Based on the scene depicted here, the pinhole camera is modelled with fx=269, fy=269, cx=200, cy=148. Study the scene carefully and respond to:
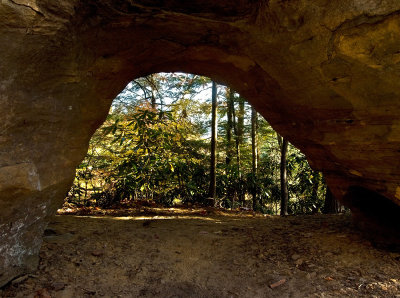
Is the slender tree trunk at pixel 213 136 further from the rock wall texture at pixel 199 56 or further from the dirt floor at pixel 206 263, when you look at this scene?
the rock wall texture at pixel 199 56

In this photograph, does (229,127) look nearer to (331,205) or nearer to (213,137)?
(213,137)

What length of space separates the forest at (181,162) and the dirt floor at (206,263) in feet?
7.34

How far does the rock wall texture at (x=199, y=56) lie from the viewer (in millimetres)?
2721

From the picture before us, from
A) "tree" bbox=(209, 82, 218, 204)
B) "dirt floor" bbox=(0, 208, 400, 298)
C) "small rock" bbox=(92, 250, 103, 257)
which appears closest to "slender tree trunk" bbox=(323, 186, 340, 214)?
"dirt floor" bbox=(0, 208, 400, 298)

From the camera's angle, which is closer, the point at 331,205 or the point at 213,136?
the point at 331,205

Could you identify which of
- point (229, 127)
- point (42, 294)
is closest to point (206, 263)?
point (42, 294)

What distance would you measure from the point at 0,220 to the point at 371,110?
4.21 meters

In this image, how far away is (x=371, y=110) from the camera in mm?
3219

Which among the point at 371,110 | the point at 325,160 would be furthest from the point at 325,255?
the point at 371,110

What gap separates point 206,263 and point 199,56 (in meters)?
3.11

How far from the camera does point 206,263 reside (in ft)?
11.6

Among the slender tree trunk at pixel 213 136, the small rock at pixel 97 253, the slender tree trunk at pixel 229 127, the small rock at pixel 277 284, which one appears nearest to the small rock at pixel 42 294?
the small rock at pixel 97 253

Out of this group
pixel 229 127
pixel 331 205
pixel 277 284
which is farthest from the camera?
pixel 229 127

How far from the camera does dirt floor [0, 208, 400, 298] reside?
9.30ft
